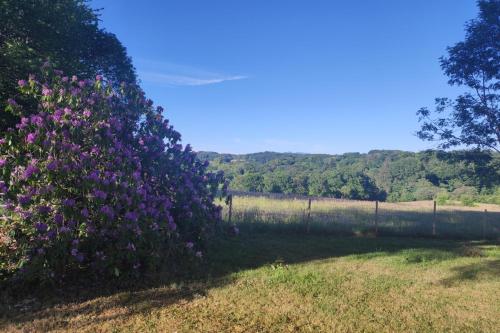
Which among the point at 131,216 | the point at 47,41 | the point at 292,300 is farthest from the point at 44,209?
the point at 47,41

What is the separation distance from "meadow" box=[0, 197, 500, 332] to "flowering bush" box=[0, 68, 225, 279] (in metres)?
0.48

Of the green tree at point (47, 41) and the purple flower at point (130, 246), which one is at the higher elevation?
the green tree at point (47, 41)

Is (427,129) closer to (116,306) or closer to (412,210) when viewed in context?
(412,210)

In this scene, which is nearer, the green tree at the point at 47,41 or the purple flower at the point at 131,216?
the purple flower at the point at 131,216

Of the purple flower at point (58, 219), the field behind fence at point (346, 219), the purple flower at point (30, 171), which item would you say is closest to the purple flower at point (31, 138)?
the purple flower at point (30, 171)

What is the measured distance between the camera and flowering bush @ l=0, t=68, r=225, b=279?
4.68m

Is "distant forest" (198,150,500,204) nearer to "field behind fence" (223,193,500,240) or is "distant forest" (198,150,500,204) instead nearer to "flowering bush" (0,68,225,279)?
"field behind fence" (223,193,500,240)

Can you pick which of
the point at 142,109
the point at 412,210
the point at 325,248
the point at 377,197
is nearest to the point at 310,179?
the point at 377,197

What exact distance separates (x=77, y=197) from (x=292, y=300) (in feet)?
10.7

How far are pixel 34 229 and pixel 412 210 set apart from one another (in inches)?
593

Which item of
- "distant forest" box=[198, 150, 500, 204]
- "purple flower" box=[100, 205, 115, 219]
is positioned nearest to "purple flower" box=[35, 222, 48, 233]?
"purple flower" box=[100, 205, 115, 219]

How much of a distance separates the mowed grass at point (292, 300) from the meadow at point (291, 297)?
0.01 meters

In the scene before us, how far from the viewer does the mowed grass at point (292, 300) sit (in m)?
4.14

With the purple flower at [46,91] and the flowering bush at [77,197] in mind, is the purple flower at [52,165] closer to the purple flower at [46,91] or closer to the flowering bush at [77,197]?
the flowering bush at [77,197]
